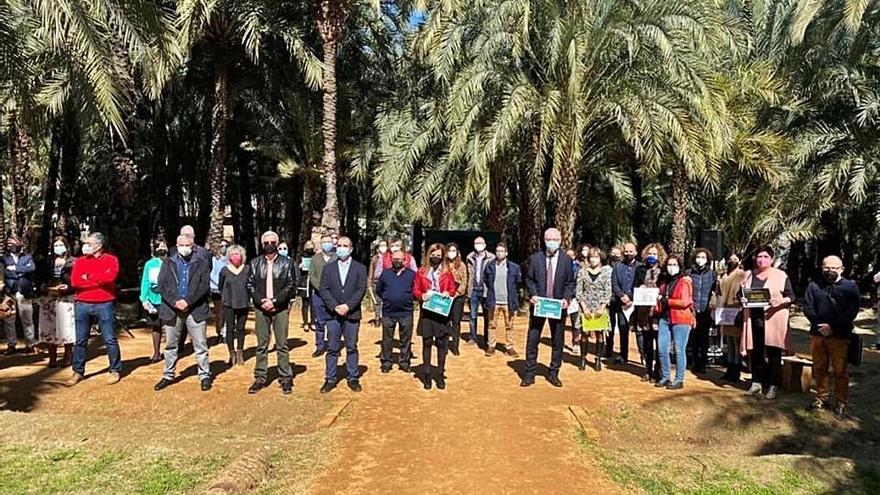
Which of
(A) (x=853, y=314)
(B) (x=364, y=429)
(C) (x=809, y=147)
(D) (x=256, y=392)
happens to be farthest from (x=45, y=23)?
(C) (x=809, y=147)

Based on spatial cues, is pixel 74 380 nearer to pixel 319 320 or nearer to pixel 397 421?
pixel 319 320

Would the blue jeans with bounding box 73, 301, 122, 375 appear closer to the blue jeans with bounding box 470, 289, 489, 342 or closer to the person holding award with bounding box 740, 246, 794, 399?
the blue jeans with bounding box 470, 289, 489, 342

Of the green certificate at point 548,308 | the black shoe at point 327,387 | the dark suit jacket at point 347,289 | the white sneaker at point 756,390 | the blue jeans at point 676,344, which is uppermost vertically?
the dark suit jacket at point 347,289

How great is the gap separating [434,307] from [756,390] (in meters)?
4.22

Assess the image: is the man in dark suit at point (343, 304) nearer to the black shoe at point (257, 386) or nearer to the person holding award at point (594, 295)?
the black shoe at point (257, 386)

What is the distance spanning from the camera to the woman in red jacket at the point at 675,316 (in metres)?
8.71

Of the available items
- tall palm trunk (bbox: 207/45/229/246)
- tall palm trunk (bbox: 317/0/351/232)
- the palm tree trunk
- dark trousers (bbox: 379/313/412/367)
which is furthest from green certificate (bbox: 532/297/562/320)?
the palm tree trunk

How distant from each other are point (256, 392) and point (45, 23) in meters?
5.11

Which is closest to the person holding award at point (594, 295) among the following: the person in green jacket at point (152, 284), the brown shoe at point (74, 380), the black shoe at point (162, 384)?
the black shoe at point (162, 384)

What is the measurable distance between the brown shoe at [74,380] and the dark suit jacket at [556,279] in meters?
5.98

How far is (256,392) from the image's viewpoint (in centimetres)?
859

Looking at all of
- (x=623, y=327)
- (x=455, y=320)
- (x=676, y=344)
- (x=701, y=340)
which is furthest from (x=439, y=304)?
(x=701, y=340)

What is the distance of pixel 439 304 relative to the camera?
877 centimetres

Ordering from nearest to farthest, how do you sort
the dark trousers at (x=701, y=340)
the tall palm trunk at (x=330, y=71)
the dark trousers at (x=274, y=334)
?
the dark trousers at (x=274, y=334)
the dark trousers at (x=701, y=340)
the tall palm trunk at (x=330, y=71)
